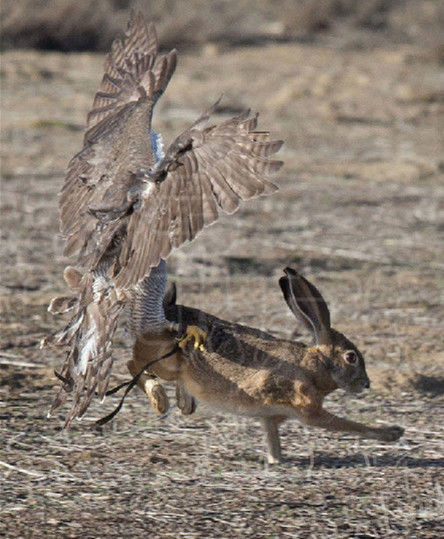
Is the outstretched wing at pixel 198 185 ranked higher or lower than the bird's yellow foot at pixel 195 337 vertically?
higher

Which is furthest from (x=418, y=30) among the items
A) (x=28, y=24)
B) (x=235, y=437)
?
(x=235, y=437)

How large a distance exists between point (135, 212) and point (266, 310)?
8.68 ft

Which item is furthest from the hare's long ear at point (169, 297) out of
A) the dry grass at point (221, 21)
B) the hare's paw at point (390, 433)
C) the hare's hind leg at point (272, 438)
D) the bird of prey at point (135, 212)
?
the dry grass at point (221, 21)

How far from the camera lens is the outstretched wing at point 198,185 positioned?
437cm

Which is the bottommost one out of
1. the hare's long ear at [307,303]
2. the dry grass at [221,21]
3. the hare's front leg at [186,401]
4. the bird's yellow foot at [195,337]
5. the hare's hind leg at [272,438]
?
the hare's hind leg at [272,438]

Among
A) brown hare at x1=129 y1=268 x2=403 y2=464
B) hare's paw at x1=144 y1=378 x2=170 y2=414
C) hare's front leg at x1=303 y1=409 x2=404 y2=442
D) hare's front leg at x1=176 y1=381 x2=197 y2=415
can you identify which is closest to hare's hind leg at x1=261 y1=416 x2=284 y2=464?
brown hare at x1=129 y1=268 x2=403 y2=464

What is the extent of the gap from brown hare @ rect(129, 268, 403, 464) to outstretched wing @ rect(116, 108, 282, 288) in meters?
0.46

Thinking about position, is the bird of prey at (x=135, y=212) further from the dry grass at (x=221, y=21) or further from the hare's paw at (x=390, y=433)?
the dry grass at (x=221, y=21)

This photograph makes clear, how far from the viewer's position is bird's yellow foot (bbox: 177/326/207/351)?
4.82m

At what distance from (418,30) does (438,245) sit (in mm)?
11784

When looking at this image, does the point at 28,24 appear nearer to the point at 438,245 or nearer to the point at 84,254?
the point at 438,245

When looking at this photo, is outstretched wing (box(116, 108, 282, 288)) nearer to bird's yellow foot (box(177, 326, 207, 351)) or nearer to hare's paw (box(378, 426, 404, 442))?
bird's yellow foot (box(177, 326, 207, 351))

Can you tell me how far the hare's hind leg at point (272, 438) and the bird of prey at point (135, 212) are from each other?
17.7 inches

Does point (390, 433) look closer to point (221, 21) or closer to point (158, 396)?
point (158, 396)
